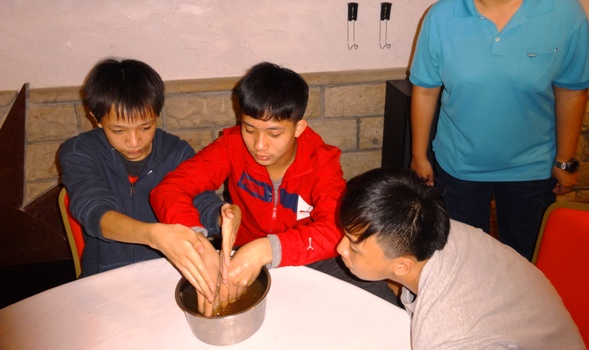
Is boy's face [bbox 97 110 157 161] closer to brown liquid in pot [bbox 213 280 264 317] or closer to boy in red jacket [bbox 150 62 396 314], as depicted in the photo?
boy in red jacket [bbox 150 62 396 314]

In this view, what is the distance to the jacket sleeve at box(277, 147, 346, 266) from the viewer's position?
138 centimetres

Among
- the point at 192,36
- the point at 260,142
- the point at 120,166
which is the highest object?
the point at 192,36

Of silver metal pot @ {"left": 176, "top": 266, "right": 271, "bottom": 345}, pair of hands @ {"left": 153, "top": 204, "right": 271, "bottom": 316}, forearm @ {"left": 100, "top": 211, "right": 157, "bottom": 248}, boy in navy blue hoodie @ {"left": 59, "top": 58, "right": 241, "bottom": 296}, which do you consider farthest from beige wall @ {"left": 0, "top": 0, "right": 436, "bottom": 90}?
silver metal pot @ {"left": 176, "top": 266, "right": 271, "bottom": 345}

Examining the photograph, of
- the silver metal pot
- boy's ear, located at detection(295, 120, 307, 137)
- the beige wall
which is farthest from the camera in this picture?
the beige wall

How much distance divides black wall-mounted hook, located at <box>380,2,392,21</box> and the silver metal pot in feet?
6.05

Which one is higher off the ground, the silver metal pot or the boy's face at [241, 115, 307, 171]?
the boy's face at [241, 115, 307, 171]

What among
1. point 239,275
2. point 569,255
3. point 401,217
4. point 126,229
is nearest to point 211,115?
point 126,229

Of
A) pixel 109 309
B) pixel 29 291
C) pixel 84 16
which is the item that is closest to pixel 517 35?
pixel 109 309

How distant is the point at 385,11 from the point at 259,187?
4.34 feet

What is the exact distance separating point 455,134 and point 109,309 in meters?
1.39

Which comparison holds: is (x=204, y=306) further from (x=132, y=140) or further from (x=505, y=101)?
(x=505, y=101)

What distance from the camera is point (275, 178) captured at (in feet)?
5.84

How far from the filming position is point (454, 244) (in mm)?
1164

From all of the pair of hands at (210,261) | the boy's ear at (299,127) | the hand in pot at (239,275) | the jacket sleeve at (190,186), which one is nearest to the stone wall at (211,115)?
the jacket sleeve at (190,186)
